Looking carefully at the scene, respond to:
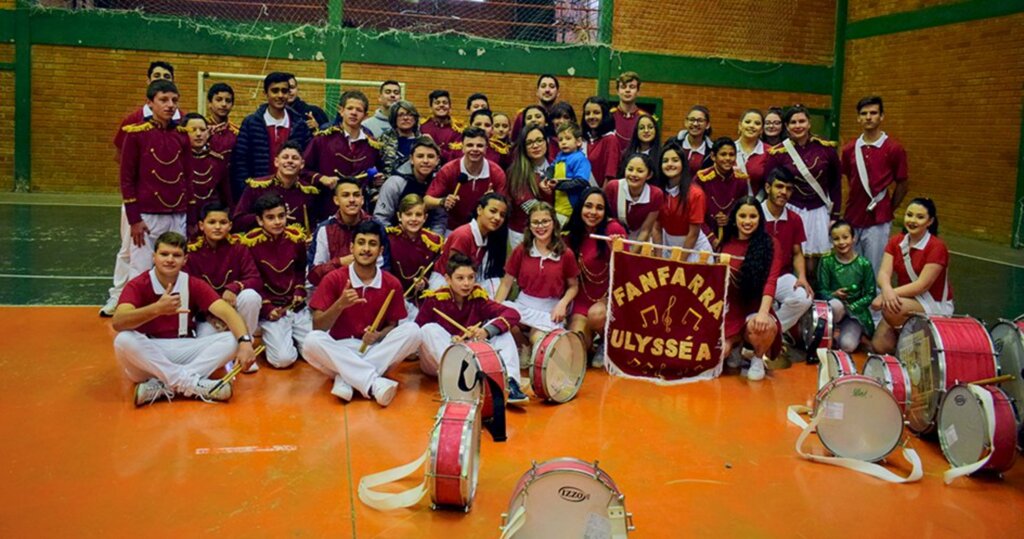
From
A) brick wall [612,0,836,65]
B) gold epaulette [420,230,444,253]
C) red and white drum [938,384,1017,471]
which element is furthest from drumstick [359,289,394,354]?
brick wall [612,0,836,65]

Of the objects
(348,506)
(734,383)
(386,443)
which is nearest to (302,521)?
(348,506)

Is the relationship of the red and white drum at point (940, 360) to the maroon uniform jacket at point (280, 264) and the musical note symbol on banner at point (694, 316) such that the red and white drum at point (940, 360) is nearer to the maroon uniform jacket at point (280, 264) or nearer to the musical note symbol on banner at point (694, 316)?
the musical note symbol on banner at point (694, 316)

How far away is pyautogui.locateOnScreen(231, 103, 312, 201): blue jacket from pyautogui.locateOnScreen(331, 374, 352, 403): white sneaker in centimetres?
260

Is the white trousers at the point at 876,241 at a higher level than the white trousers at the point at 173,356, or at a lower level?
higher

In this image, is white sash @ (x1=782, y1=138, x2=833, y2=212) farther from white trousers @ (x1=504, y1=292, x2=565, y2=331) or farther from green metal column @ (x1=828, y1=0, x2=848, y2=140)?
green metal column @ (x1=828, y1=0, x2=848, y2=140)

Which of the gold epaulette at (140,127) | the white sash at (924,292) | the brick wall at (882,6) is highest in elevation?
the brick wall at (882,6)

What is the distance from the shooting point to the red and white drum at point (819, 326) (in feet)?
21.3

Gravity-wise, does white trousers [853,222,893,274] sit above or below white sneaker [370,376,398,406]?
above

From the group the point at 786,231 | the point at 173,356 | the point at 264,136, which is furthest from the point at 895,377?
the point at 264,136

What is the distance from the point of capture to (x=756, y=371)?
6180mm

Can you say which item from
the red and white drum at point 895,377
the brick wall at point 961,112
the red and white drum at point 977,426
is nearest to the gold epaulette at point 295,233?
the red and white drum at point 895,377

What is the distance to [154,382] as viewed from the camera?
17.1 feet

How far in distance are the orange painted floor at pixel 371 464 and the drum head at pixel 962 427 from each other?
0.44 feet

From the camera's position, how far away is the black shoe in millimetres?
5293
